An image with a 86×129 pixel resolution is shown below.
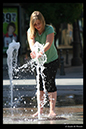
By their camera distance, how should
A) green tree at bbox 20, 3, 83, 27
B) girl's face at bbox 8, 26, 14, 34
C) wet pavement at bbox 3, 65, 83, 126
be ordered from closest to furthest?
wet pavement at bbox 3, 65, 83, 126 → girl's face at bbox 8, 26, 14, 34 → green tree at bbox 20, 3, 83, 27

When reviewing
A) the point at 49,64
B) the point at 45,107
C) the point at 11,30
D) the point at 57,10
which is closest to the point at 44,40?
the point at 49,64

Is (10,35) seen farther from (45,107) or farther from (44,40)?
(44,40)

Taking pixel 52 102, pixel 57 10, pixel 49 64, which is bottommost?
pixel 52 102

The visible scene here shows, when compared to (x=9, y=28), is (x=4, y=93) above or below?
below

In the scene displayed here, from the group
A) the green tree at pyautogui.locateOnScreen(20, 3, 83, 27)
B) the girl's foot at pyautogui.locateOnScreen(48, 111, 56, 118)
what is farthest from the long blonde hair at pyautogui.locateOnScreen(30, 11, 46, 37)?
the green tree at pyautogui.locateOnScreen(20, 3, 83, 27)

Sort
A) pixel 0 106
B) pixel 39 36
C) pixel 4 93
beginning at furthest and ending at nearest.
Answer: pixel 4 93 → pixel 0 106 → pixel 39 36

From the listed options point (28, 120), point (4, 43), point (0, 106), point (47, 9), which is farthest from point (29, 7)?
point (28, 120)

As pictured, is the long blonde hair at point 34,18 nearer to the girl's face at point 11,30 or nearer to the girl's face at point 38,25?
the girl's face at point 38,25

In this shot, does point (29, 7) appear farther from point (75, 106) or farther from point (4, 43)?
point (75, 106)

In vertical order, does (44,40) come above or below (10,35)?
below

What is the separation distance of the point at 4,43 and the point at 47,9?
2775 millimetres

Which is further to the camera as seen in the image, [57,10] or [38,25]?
[57,10]

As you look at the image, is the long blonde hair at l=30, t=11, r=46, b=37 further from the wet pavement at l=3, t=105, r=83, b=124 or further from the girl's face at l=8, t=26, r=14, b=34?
the girl's face at l=8, t=26, r=14, b=34

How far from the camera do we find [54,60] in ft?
20.2
